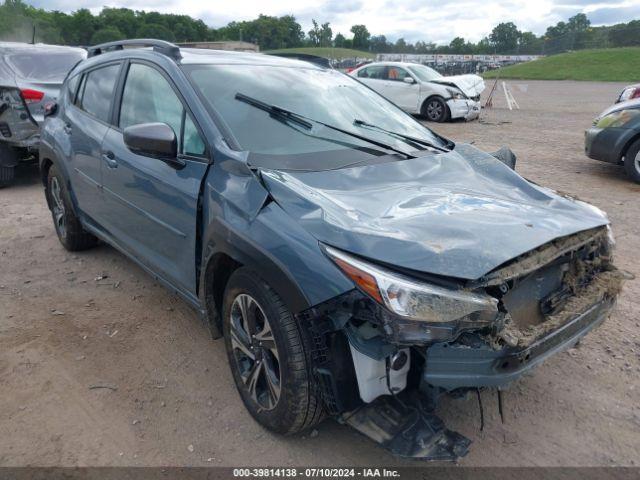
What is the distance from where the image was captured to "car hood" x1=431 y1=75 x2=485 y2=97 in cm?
1450

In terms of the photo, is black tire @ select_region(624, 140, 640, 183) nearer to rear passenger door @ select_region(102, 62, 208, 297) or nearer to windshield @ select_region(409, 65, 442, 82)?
rear passenger door @ select_region(102, 62, 208, 297)

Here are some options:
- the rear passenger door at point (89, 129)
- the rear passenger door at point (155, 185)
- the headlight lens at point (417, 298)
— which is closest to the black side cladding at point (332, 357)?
the headlight lens at point (417, 298)

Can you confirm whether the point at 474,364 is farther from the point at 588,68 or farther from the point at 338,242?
the point at 588,68

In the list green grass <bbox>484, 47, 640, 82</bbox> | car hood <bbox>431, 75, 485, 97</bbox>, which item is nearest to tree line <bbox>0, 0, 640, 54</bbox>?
green grass <bbox>484, 47, 640, 82</bbox>

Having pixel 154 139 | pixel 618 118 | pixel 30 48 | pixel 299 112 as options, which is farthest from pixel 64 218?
pixel 618 118

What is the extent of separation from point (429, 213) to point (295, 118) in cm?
118

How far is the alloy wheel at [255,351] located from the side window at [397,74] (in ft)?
42.9

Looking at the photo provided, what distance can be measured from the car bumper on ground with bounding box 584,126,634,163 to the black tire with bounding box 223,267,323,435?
6.76 m

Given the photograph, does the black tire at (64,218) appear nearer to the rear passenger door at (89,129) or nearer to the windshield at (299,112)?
the rear passenger door at (89,129)

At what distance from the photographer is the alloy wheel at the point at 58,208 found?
4.91 m

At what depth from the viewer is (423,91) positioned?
46.5 ft

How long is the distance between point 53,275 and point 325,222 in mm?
3379

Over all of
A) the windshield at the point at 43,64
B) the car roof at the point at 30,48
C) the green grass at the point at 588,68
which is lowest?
the windshield at the point at 43,64

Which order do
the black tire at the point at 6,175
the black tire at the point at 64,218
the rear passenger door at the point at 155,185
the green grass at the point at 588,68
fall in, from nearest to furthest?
the rear passenger door at the point at 155,185, the black tire at the point at 64,218, the black tire at the point at 6,175, the green grass at the point at 588,68
